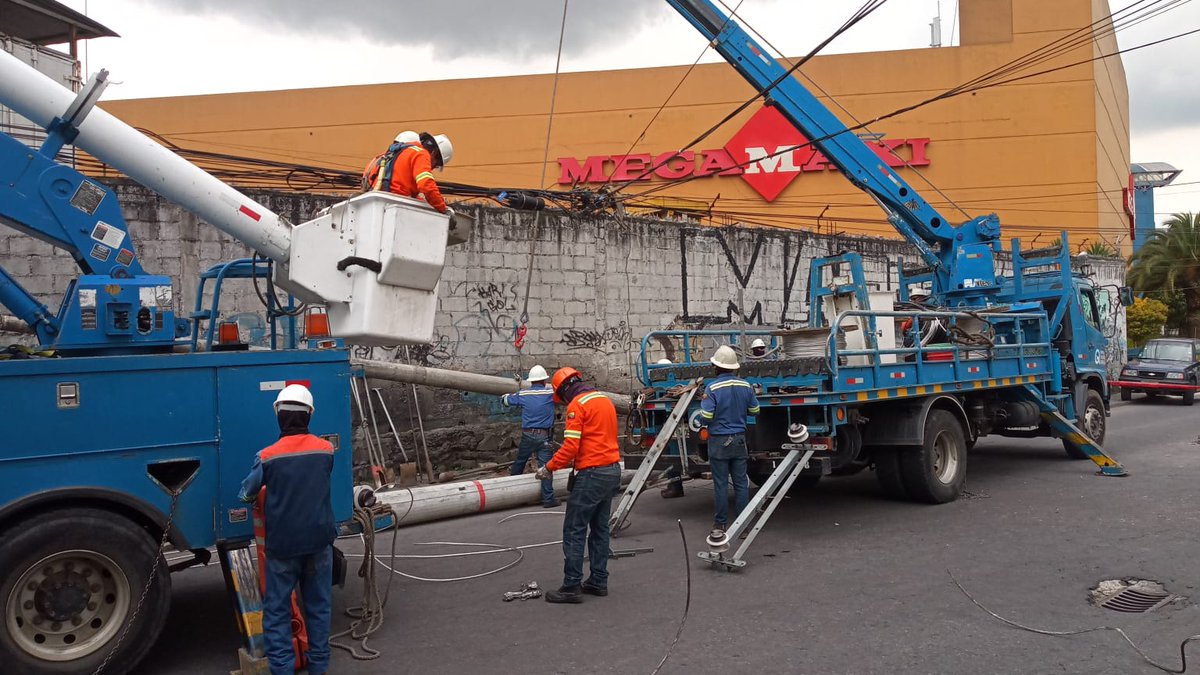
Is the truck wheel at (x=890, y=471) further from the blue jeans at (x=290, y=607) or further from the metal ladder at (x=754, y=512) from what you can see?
the blue jeans at (x=290, y=607)

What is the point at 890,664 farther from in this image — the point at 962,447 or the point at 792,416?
the point at 962,447

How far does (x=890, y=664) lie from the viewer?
4.95 meters

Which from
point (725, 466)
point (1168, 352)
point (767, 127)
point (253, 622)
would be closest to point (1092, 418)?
point (725, 466)

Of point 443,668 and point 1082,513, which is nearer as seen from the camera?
point 443,668

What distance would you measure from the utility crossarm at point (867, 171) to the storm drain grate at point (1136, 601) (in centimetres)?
760

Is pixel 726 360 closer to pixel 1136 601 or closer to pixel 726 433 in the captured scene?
pixel 726 433

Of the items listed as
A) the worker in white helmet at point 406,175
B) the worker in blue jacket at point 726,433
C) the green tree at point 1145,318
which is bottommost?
the worker in blue jacket at point 726,433

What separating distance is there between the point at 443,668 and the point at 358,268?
2.50 m

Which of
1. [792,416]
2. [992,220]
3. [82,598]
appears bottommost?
[82,598]

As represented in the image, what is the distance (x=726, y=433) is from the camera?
7.81 metres

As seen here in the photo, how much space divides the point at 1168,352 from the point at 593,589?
2186 cm

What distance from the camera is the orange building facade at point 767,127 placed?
3566cm

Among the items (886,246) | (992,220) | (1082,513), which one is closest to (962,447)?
(1082,513)

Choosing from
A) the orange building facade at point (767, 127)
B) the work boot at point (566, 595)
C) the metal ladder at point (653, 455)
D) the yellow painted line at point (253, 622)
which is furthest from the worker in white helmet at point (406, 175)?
the orange building facade at point (767, 127)
